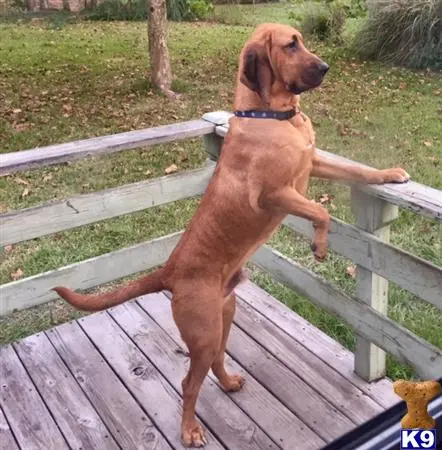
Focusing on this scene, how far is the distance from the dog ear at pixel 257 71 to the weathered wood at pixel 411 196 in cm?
46

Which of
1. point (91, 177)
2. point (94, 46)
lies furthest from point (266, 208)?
point (94, 46)

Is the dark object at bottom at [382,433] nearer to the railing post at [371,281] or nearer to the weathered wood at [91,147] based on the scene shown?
the railing post at [371,281]

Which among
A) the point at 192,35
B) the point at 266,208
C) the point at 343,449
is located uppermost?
the point at 343,449

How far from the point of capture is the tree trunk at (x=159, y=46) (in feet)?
22.6

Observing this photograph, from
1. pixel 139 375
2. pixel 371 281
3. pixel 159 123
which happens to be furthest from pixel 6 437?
pixel 159 123

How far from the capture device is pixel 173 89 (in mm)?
7457

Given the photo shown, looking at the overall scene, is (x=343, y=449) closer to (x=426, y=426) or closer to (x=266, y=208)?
(x=426, y=426)

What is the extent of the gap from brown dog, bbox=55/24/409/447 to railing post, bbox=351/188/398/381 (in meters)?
0.18

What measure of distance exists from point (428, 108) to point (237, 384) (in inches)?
202

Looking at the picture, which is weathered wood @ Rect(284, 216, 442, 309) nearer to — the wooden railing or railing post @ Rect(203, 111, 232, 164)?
the wooden railing

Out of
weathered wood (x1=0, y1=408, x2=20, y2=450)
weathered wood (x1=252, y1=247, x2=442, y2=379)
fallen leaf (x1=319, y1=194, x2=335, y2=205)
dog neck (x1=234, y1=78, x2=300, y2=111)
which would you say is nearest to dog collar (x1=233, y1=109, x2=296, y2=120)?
dog neck (x1=234, y1=78, x2=300, y2=111)

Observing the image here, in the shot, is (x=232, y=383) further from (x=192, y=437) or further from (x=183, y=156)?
(x=183, y=156)

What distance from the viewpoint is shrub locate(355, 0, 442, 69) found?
8.01 m

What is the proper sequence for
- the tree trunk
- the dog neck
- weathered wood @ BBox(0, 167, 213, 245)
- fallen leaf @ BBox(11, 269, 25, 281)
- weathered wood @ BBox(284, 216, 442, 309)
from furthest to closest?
the tree trunk, fallen leaf @ BBox(11, 269, 25, 281), weathered wood @ BBox(0, 167, 213, 245), weathered wood @ BBox(284, 216, 442, 309), the dog neck
